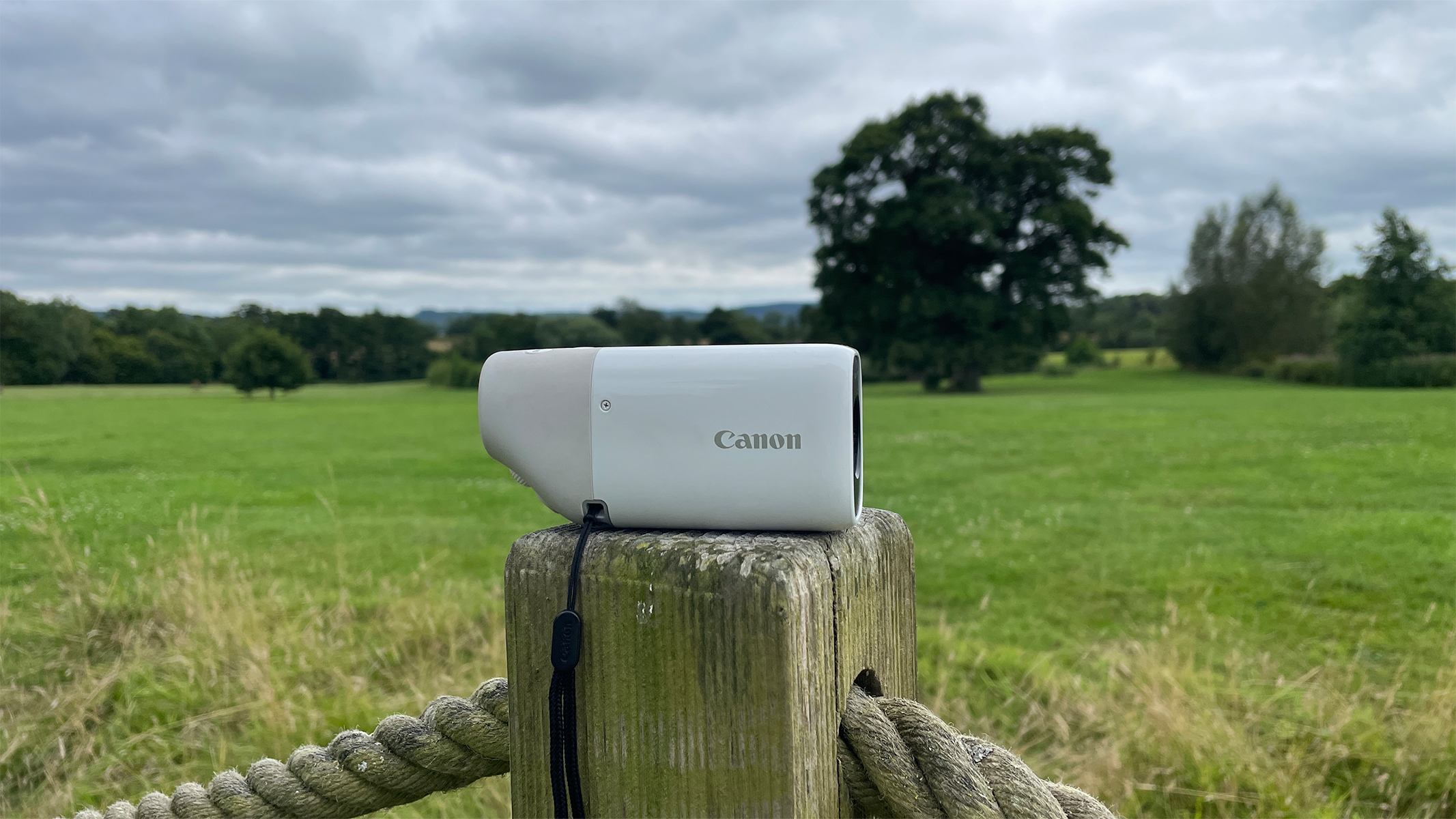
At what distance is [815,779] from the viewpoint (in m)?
0.95

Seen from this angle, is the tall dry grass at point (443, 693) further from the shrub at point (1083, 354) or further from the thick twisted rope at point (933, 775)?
the shrub at point (1083, 354)

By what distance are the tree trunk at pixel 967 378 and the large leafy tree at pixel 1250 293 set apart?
18432 mm

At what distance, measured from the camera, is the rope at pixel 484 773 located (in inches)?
39.6

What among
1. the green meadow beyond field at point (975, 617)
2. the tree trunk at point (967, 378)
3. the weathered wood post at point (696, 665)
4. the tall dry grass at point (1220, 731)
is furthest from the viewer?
the tree trunk at point (967, 378)

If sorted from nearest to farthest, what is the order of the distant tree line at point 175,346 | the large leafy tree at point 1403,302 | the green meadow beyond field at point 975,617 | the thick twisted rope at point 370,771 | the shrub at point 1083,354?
the thick twisted rope at point 370,771, the green meadow beyond field at point 975,617, the distant tree line at point 175,346, the large leafy tree at point 1403,302, the shrub at point 1083,354

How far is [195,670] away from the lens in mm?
4219

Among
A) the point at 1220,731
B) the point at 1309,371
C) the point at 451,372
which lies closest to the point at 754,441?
the point at 1220,731

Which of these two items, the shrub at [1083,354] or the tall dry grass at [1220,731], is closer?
the tall dry grass at [1220,731]

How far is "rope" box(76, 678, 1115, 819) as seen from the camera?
101 cm

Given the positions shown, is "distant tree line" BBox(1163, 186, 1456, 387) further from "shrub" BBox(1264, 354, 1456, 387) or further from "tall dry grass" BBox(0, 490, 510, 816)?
"tall dry grass" BBox(0, 490, 510, 816)

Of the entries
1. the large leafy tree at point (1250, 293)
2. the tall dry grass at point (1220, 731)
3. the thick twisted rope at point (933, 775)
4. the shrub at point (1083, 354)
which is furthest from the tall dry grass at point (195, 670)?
the shrub at point (1083, 354)

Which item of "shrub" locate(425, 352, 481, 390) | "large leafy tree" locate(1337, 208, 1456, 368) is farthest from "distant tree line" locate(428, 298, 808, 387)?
"large leafy tree" locate(1337, 208, 1456, 368)

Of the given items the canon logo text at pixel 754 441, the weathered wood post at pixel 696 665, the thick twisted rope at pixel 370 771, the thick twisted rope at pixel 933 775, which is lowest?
the thick twisted rope at pixel 370 771

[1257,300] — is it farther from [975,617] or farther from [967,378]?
[975,617]
